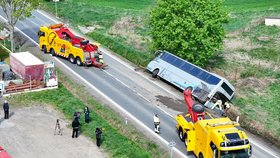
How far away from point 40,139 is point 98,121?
4.86m

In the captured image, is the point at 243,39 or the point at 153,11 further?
the point at 243,39

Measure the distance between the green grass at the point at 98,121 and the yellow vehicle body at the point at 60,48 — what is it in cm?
510

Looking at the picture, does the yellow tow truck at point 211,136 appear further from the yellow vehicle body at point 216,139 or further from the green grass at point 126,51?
the green grass at point 126,51

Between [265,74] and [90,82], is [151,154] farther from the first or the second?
[265,74]

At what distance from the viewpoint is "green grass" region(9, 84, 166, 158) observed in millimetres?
33406

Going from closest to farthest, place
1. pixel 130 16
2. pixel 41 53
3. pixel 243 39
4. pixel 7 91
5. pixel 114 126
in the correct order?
pixel 114 126
pixel 7 91
pixel 41 53
pixel 243 39
pixel 130 16

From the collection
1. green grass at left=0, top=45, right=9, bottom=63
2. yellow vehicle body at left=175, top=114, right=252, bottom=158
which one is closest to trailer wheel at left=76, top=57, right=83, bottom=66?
green grass at left=0, top=45, right=9, bottom=63

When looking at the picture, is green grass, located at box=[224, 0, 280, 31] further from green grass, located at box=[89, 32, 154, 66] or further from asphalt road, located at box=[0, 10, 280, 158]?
asphalt road, located at box=[0, 10, 280, 158]

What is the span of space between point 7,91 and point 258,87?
71.5 feet

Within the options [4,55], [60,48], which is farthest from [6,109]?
[4,55]

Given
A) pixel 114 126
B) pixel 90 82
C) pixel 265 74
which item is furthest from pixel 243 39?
pixel 114 126

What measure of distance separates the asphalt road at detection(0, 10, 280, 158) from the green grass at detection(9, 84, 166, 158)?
70.0 inches

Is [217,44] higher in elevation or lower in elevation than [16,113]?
higher

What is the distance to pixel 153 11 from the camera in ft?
159
